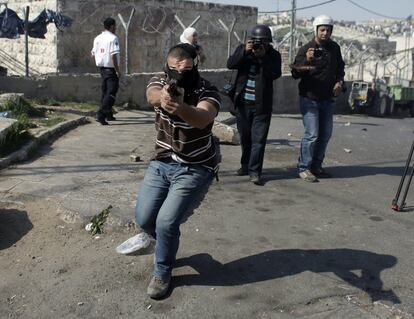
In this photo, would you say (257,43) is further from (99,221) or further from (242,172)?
(99,221)

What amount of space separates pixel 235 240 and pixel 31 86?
25.5ft

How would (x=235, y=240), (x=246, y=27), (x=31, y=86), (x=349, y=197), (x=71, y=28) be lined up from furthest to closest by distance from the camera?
(x=246, y=27)
(x=71, y=28)
(x=31, y=86)
(x=349, y=197)
(x=235, y=240)

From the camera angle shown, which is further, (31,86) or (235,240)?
(31,86)

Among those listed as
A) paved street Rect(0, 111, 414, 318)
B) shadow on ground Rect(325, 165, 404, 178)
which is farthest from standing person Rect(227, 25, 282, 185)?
shadow on ground Rect(325, 165, 404, 178)

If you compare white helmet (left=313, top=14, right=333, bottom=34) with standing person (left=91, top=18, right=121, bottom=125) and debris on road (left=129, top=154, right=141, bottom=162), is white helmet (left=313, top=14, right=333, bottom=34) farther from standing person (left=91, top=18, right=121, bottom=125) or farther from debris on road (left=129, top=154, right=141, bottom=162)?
standing person (left=91, top=18, right=121, bottom=125)

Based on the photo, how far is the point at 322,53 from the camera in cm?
670

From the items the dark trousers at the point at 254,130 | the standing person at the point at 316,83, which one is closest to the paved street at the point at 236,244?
the dark trousers at the point at 254,130

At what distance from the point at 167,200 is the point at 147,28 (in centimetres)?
1298

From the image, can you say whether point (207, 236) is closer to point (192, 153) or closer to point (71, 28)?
point (192, 153)

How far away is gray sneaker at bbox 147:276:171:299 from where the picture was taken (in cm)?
358

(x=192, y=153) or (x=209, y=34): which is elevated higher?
(x=209, y=34)

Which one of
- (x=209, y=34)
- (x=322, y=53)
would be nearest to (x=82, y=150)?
(x=322, y=53)

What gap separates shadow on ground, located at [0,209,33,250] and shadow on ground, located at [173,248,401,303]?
1.41 m

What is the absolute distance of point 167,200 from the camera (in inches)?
140
